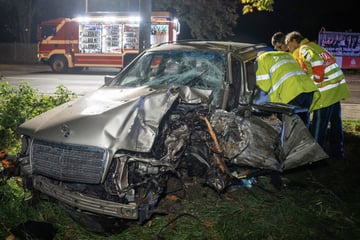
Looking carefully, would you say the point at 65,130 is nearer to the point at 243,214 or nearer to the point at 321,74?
the point at 243,214

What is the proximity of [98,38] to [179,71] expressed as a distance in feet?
51.1

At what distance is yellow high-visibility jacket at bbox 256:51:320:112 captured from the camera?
16.1 feet

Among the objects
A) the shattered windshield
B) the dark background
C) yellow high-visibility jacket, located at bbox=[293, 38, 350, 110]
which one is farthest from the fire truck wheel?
yellow high-visibility jacket, located at bbox=[293, 38, 350, 110]

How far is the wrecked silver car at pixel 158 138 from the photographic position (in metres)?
3.31

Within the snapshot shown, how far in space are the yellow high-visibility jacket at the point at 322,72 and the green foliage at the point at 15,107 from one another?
420 centimetres

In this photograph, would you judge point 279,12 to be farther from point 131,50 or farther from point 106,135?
point 106,135

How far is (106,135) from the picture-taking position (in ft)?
10.9

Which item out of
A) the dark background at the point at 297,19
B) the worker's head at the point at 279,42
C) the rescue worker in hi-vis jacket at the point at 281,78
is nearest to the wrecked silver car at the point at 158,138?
the rescue worker in hi-vis jacket at the point at 281,78

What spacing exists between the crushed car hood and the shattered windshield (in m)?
0.76

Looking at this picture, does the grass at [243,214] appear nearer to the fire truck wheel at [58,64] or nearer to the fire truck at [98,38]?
the fire truck at [98,38]

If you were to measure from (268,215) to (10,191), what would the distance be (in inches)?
107

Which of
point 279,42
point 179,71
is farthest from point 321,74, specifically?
point 179,71

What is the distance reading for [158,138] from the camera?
140 inches

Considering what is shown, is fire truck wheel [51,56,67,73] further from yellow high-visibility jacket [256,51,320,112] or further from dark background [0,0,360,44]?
yellow high-visibility jacket [256,51,320,112]
